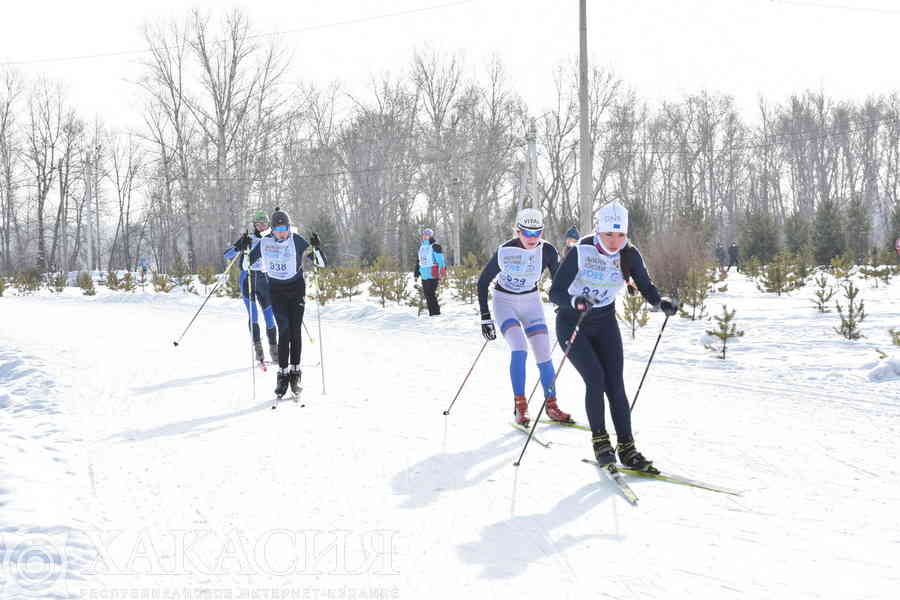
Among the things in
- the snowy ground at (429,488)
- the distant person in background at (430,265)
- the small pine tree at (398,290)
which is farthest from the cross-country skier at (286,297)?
the small pine tree at (398,290)

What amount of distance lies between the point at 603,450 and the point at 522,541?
126 centimetres

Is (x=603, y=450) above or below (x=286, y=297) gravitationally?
below

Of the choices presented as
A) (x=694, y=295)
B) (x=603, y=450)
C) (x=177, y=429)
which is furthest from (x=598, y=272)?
(x=694, y=295)

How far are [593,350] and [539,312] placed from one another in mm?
1324

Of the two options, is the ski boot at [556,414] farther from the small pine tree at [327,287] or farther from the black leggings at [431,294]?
the small pine tree at [327,287]

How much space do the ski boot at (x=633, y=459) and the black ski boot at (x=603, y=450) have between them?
0.23 feet

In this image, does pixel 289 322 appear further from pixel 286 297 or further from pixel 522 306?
pixel 522 306

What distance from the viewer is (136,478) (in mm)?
4172

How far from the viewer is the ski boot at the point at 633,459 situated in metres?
4.19

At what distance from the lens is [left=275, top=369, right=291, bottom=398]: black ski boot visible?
649 cm

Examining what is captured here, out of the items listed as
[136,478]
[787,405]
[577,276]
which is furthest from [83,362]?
[787,405]

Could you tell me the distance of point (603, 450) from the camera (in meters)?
4.32

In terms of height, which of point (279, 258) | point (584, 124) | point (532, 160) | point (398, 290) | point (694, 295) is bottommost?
point (694, 295)

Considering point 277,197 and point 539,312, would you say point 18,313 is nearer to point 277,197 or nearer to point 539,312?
point 539,312
